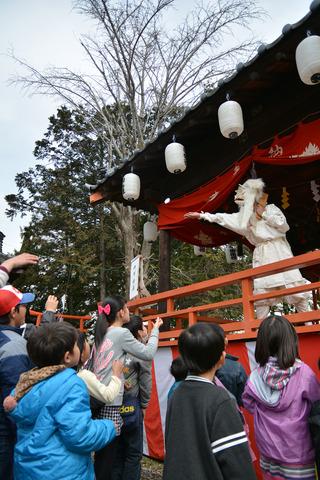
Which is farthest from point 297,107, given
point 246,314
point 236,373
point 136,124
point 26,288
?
point 26,288

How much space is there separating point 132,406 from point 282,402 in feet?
4.26

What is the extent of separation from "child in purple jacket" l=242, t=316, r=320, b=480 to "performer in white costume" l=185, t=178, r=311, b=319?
2080mm

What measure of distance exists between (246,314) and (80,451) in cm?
244

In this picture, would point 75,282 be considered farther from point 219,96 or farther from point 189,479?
point 189,479

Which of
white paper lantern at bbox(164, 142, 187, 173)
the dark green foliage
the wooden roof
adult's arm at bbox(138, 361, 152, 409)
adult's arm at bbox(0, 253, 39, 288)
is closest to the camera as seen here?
adult's arm at bbox(0, 253, 39, 288)

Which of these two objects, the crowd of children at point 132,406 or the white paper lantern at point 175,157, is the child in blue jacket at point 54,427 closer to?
the crowd of children at point 132,406

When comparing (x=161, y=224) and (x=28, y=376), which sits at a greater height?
(x=161, y=224)

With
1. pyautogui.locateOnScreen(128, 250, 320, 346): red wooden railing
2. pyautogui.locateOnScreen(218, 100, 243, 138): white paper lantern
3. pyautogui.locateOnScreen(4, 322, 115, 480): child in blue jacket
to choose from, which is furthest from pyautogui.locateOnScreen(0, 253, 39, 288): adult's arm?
pyautogui.locateOnScreen(218, 100, 243, 138): white paper lantern

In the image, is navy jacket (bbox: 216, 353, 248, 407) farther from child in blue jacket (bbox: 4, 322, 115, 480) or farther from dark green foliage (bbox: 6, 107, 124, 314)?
dark green foliage (bbox: 6, 107, 124, 314)

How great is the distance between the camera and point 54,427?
71.2 inches

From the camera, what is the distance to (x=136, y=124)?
1327 cm

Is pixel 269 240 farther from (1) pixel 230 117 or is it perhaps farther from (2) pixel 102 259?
(2) pixel 102 259

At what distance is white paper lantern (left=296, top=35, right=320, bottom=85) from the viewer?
345cm

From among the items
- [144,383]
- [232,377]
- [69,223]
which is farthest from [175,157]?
[69,223]
